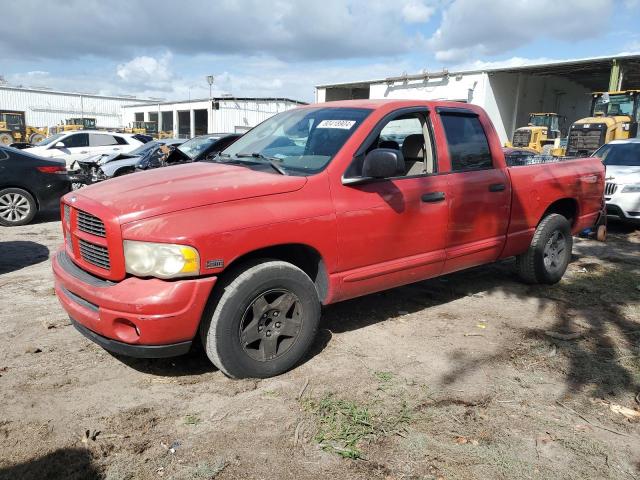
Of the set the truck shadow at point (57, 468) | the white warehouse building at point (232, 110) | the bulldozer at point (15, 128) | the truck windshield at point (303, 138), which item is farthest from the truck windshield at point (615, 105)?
the bulldozer at point (15, 128)

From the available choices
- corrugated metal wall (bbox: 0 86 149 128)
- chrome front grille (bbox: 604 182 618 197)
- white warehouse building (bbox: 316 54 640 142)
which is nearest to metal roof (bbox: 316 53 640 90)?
white warehouse building (bbox: 316 54 640 142)

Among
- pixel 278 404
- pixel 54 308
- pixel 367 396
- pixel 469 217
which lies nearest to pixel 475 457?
pixel 367 396

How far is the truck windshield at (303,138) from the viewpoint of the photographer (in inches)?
149

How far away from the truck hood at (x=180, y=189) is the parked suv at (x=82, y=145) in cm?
1188

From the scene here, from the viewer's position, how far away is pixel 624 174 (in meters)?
9.07

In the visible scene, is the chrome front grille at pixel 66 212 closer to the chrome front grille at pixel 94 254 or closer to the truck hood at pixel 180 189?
the truck hood at pixel 180 189

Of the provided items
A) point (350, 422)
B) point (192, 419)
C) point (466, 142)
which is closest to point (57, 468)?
point (192, 419)

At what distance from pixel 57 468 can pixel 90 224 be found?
144 centimetres

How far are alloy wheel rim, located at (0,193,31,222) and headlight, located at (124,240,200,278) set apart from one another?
23.0ft

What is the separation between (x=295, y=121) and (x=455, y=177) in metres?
1.46

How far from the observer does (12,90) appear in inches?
2518

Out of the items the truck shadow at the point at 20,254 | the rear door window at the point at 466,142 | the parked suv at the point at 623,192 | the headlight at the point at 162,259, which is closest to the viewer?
the headlight at the point at 162,259

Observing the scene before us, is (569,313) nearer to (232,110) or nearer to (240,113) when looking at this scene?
(232,110)

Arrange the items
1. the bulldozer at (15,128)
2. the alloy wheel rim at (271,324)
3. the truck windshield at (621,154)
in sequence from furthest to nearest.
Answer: the bulldozer at (15,128), the truck windshield at (621,154), the alloy wheel rim at (271,324)
